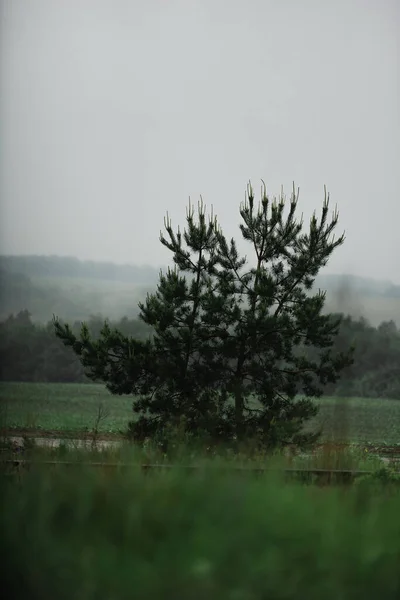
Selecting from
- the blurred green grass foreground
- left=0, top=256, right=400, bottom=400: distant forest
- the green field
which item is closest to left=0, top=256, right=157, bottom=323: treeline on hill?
left=0, top=256, right=400, bottom=400: distant forest

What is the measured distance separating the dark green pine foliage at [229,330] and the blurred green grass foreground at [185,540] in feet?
11.8

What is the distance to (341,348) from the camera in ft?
16.1

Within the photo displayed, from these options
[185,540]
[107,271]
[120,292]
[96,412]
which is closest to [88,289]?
[107,271]

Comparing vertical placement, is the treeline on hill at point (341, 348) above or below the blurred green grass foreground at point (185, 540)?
below

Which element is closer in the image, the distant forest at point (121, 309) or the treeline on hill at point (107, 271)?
the distant forest at point (121, 309)

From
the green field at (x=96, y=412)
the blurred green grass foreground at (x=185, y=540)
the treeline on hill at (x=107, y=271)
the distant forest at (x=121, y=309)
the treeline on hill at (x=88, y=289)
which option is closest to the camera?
the blurred green grass foreground at (x=185, y=540)

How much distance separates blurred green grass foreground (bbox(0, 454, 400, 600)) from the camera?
0.76 m

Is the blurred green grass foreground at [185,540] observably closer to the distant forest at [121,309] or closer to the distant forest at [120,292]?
the distant forest at [121,309]

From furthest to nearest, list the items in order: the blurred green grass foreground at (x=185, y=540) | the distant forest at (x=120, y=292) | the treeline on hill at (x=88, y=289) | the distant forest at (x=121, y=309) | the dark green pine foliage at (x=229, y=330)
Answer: the distant forest at (x=120, y=292) < the dark green pine foliage at (x=229, y=330) < the distant forest at (x=121, y=309) < the treeline on hill at (x=88, y=289) < the blurred green grass foreground at (x=185, y=540)

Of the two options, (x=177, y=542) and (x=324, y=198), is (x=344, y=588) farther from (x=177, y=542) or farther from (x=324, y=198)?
(x=324, y=198)

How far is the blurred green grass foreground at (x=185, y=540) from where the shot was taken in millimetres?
755

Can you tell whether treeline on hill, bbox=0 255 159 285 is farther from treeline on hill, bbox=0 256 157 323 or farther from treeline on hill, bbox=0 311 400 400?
treeline on hill, bbox=0 311 400 400

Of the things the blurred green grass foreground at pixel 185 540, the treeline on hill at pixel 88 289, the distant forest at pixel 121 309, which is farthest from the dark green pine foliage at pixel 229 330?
the blurred green grass foreground at pixel 185 540

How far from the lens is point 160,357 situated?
467 cm
